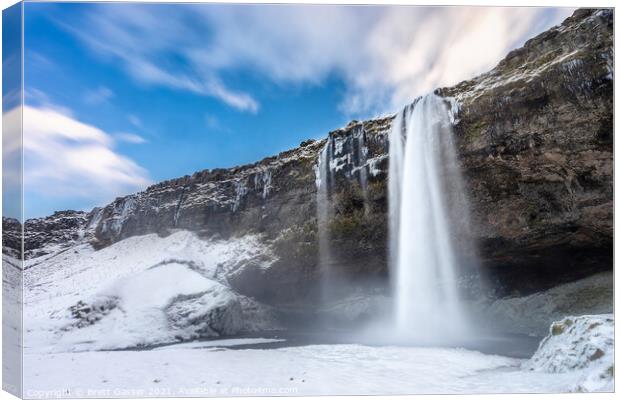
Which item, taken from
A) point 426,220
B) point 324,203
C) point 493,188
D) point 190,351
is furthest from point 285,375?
point 493,188

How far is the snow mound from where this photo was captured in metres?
7.35

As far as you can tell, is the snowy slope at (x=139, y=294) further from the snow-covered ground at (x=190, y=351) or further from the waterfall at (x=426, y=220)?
the waterfall at (x=426, y=220)

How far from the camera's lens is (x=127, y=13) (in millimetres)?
9375

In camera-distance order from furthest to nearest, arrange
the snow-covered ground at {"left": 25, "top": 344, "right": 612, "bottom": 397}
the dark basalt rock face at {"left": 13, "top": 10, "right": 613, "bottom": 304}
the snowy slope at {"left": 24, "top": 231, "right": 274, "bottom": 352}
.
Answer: the dark basalt rock face at {"left": 13, "top": 10, "right": 613, "bottom": 304}, the snowy slope at {"left": 24, "top": 231, "right": 274, "bottom": 352}, the snow-covered ground at {"left": 25, "top": 344, "right": 612, "bottom": 397}

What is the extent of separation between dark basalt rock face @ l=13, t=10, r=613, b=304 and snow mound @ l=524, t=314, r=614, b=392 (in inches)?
207

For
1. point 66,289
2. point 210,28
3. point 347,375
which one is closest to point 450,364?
point 347,375

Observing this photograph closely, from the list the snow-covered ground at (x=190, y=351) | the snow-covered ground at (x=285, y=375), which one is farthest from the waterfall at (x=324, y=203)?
the snow-covered ground at (x=285, y=375)


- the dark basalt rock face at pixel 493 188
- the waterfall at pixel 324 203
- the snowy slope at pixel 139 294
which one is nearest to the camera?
the snowy slope at pixel 139 294

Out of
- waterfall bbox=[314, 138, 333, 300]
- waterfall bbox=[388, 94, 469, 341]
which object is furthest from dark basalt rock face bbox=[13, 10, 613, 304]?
waterfall bbox=[388, 94, 469, 341]

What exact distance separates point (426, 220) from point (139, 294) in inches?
396

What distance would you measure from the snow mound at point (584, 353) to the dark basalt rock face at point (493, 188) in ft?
17.2

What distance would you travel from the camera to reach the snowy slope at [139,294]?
11.4m

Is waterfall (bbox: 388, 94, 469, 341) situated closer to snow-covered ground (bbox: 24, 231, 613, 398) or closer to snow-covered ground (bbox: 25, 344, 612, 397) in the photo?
snow-covered ground (bbox: 24, 231, 613, 398)

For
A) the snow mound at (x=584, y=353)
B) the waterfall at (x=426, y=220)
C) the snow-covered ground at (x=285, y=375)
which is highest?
the waterfall at (x=426, y=220)
